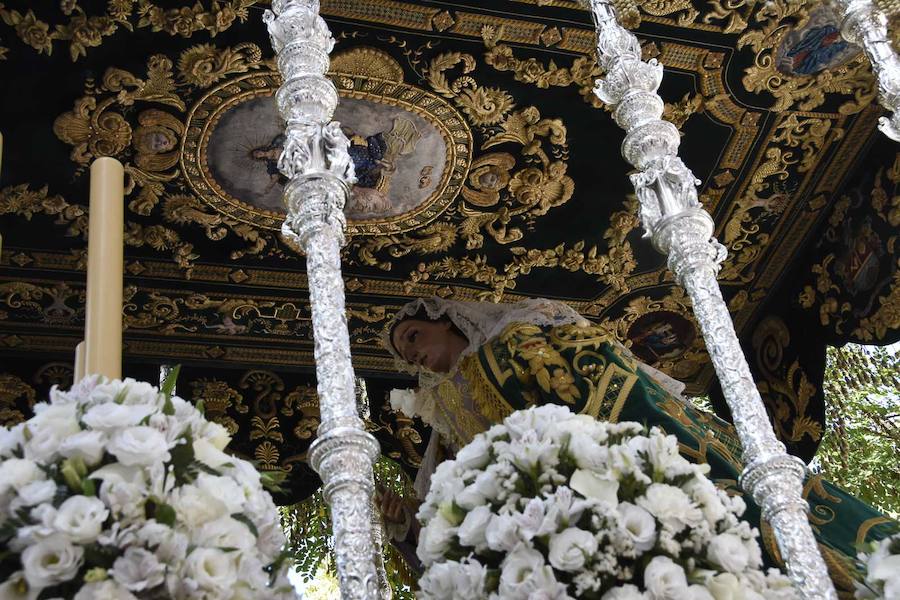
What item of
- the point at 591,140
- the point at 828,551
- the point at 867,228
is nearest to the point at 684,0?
the point at 591,140

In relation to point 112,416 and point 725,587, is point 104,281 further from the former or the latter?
point 725,587

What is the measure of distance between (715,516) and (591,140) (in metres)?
4.36

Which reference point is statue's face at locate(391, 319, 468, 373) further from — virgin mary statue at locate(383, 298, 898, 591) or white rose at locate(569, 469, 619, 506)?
white rose at locate(569, 469, 619, 506)

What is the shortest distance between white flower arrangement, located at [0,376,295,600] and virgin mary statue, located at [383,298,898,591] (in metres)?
2.38

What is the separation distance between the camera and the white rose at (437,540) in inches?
105

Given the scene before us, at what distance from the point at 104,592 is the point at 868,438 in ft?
31.9

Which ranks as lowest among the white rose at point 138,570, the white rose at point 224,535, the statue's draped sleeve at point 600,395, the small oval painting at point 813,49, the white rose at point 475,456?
the white rose at point 138,570

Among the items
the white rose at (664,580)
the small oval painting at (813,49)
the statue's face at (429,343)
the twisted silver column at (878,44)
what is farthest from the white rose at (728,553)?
the small oval painting at (813,49)

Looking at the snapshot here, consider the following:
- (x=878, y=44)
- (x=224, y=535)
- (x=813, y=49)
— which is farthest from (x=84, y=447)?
(x=813, y=49)

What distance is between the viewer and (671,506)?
2521 millimetres

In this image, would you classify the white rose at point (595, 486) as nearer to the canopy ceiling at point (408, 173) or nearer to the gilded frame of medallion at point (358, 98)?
the canopy ceiling at point (408, 173)

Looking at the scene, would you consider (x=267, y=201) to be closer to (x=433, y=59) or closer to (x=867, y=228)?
(x=433, y=59)

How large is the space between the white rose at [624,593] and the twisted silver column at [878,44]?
102 inches

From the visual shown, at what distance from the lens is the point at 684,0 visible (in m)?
5.90
